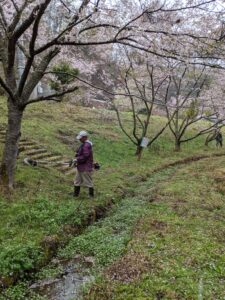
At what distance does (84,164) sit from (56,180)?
1.83 meters

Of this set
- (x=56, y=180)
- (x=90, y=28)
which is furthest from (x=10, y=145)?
(x=90, y=28)

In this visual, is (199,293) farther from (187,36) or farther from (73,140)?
(73,140)

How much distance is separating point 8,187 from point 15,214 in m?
2.08

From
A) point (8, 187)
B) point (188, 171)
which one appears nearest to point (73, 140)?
point (188, 171)

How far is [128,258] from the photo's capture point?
27.6 feet

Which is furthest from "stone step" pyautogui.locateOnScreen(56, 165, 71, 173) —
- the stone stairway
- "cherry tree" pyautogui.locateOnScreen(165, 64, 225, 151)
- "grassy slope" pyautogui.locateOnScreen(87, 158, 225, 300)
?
"cherry tree" pyautogui.locateOnScreen(165, 64, 225, 151)

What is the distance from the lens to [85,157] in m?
13.1

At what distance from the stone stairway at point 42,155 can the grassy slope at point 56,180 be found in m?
0.89

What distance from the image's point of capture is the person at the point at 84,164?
43.1ft

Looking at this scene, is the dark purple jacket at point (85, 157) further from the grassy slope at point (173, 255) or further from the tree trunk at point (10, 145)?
the grassy slope at point (173, 255)

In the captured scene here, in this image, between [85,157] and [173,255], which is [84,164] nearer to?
[85,157]

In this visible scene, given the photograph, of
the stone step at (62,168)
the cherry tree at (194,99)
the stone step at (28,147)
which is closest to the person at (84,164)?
the stone step at (62,168)

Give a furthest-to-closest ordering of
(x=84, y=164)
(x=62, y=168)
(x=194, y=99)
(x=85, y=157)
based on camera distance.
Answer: (x=194, y=99) → (x=62, y=168) → (x=84, y=164) → (x=85, y=157)

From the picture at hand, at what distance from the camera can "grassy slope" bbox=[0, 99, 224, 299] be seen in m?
8.72
